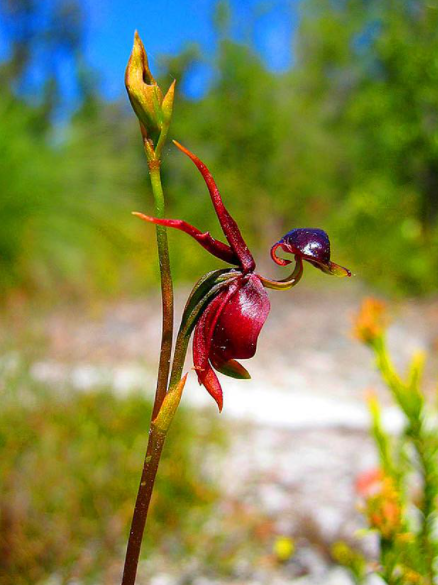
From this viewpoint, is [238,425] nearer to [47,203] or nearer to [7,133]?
[47,203]

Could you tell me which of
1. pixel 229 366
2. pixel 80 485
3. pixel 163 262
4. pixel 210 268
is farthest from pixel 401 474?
pixel 210 268

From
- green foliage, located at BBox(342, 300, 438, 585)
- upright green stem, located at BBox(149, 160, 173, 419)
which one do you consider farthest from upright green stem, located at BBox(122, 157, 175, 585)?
green foliage, located at BBox(342, 300, 438, 585)

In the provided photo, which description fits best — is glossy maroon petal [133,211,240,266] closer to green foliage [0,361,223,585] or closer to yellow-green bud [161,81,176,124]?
yellow-green bud [161,81,176,124]

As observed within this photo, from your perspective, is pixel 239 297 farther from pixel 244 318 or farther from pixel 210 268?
pixel 210 268

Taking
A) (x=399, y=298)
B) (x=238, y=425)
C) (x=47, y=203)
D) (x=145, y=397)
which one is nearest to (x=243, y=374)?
(x=145, y=397)

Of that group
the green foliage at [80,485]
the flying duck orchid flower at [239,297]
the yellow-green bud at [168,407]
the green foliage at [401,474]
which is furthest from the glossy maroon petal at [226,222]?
the green foliage at [80,485]

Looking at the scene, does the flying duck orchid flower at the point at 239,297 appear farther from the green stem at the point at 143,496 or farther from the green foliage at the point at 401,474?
the green foliage at the point at 401,474

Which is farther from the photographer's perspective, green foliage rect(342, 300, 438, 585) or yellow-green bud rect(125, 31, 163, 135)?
green foliage rect(342, 300, 438, 585)
